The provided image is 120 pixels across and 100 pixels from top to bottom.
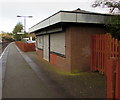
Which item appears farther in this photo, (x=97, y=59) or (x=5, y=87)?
(x=97, y=59)

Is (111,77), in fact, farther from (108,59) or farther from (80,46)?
(80,46)

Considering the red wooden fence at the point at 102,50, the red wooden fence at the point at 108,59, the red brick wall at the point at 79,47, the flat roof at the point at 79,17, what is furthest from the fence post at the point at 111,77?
the red brick wall at the point at 79,47

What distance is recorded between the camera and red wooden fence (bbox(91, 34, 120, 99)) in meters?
4.32

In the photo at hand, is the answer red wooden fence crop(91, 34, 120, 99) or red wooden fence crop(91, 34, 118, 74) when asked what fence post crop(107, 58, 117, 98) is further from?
red wooden fence crop(91, 34, 118, 74)

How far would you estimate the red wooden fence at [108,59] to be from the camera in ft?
14.2

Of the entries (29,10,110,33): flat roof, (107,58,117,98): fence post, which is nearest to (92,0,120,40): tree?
(29,10,110,33): flat roof

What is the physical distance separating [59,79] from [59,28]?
11.5ft

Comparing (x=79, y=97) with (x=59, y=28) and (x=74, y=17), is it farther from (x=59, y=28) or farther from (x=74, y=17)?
(x=59, y=28)

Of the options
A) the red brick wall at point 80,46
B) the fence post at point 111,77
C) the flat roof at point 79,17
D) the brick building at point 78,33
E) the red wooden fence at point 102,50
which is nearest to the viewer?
the fence post at point 111,77

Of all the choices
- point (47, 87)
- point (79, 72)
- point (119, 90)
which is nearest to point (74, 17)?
point (79, 72)

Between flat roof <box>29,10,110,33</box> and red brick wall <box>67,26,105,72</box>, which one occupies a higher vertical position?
flat roof <box>29,10,110,33</box>

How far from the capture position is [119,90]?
441 cm

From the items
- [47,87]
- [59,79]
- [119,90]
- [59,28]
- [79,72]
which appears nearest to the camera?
[119,90]

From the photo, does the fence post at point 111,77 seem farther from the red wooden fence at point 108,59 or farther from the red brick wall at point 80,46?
the red brick wall at point 80,46
